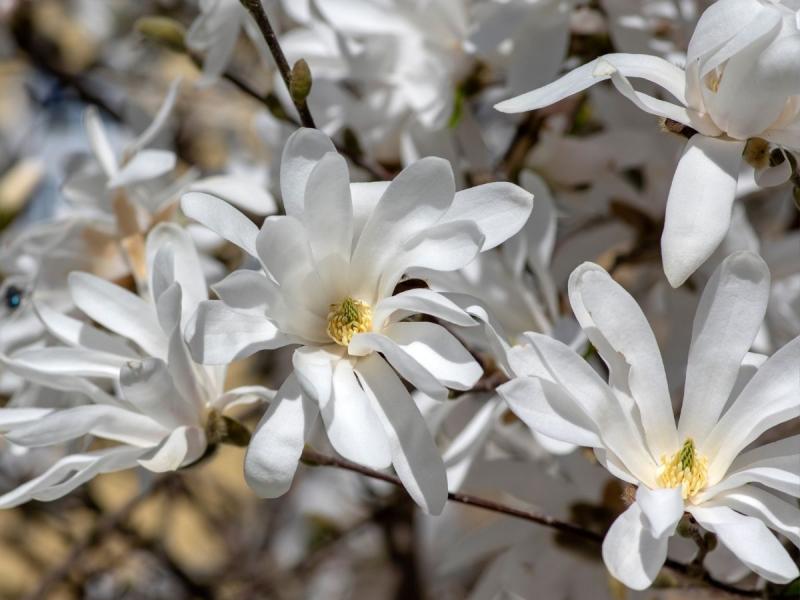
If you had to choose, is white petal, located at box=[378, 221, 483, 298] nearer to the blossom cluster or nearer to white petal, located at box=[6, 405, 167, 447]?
the blossom cluster

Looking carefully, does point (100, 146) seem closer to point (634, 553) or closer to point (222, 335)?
point (222, 335)

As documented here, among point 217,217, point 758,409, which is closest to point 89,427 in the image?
point 217,217

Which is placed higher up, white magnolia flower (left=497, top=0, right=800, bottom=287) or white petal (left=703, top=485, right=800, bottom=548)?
white magnolia flower (left=497, top=0, right=800, bottom=287)

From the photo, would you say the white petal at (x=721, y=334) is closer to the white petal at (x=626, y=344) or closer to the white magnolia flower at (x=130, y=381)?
the white petal at (x=626, y=344)

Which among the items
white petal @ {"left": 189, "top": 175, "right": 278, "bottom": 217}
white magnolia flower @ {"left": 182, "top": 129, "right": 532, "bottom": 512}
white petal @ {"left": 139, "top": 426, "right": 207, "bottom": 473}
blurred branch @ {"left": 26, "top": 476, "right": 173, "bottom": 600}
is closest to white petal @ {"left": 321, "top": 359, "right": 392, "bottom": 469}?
white magnolia flower @ {"left": 182, "top": 129, "right": 532, "bottom": 512}

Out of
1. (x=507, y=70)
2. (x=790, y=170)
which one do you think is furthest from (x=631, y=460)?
(x=507, y=70)

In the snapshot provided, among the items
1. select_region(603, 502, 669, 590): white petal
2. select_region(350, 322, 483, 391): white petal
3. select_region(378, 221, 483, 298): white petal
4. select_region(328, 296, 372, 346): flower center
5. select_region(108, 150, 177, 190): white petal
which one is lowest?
select_region(108, 150, 177, 190): white petal
